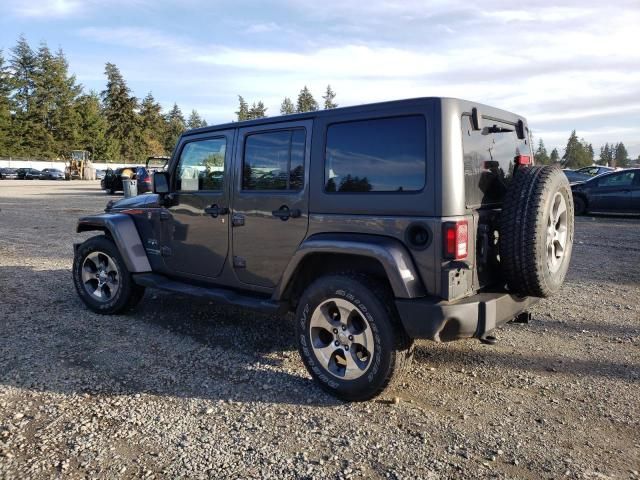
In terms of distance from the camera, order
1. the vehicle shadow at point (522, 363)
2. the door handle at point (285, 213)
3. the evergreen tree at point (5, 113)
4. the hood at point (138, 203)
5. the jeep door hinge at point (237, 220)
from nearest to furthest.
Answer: the door handle at point (285, 213), the vehicle shadow at point (522, 363), the jeep door hinge at point (237, 220), the hood at point (138, 203), the evergreen tree at point (5, 113)

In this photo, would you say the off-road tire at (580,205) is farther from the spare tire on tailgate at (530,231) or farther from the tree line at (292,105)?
the tree line at (292,105)

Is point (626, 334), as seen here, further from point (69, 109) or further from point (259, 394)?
point (69, 109)

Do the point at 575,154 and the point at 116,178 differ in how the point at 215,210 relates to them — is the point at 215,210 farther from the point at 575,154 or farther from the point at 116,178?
the point at 575,154

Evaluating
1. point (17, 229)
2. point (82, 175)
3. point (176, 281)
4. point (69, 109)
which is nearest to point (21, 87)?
point (69, 109)

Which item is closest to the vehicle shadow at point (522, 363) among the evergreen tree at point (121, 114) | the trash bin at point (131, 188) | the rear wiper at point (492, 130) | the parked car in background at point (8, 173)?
the rear wiper at point (492, 130)

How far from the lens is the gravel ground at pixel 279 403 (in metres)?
2.73

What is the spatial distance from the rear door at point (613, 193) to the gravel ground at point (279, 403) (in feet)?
33.3

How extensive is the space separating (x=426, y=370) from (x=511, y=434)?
101 cm

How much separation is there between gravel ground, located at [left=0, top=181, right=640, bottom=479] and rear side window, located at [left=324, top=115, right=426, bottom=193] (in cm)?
150

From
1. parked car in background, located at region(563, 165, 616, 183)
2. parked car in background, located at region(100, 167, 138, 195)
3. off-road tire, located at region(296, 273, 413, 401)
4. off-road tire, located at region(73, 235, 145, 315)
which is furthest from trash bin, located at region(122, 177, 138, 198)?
parked car in background, located at region(563, 165, 616, 183)

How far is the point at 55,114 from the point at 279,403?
3036 inches

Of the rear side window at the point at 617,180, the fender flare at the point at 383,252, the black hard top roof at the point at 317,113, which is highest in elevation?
the rear side window at the point at 617,180

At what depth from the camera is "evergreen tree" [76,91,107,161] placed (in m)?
71.2

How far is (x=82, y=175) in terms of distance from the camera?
167 ft
